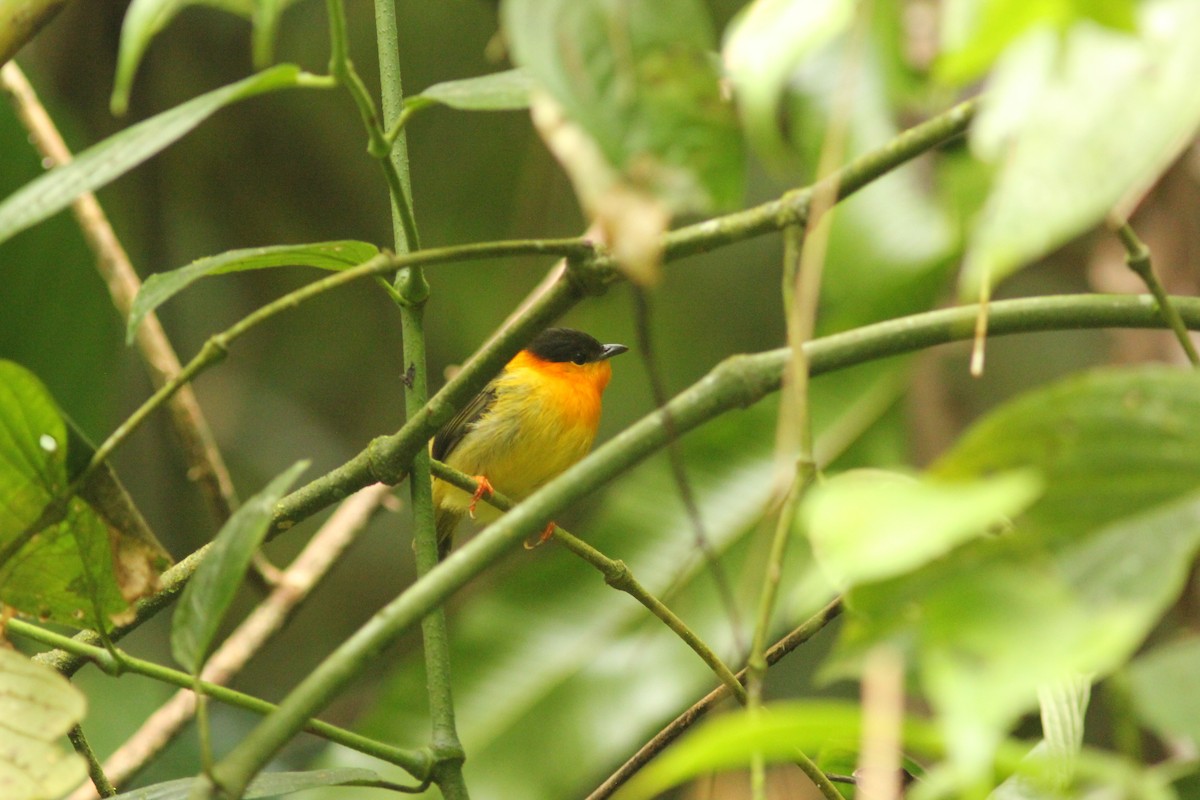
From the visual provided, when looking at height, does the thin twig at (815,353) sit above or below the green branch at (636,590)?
above

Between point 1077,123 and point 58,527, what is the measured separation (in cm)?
84

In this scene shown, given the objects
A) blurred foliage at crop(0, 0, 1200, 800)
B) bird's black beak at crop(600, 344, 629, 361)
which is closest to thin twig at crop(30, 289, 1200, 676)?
blurred foliage at crop(0, 0, 1200, 800)

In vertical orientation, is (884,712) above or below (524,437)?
below

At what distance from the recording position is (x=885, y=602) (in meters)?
0.51

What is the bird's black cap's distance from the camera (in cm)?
324

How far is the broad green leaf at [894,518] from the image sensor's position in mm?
407

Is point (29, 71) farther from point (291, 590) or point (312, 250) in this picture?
point (312, 250)

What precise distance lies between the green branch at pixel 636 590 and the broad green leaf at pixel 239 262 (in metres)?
0.28

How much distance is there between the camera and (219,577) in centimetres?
83

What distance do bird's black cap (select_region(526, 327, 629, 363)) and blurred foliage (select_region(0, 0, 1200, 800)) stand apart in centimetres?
43

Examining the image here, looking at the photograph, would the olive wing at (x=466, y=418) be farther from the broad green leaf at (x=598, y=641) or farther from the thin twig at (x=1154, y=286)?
the thin twig at (x=1154, y=286)

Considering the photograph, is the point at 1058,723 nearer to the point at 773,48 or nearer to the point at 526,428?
the point at 773,48

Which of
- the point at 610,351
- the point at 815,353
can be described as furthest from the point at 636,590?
the point at 610,351

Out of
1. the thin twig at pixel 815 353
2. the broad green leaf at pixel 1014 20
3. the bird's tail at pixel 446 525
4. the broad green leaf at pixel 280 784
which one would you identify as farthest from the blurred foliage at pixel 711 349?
the broad green leaf at pixel 280 784
